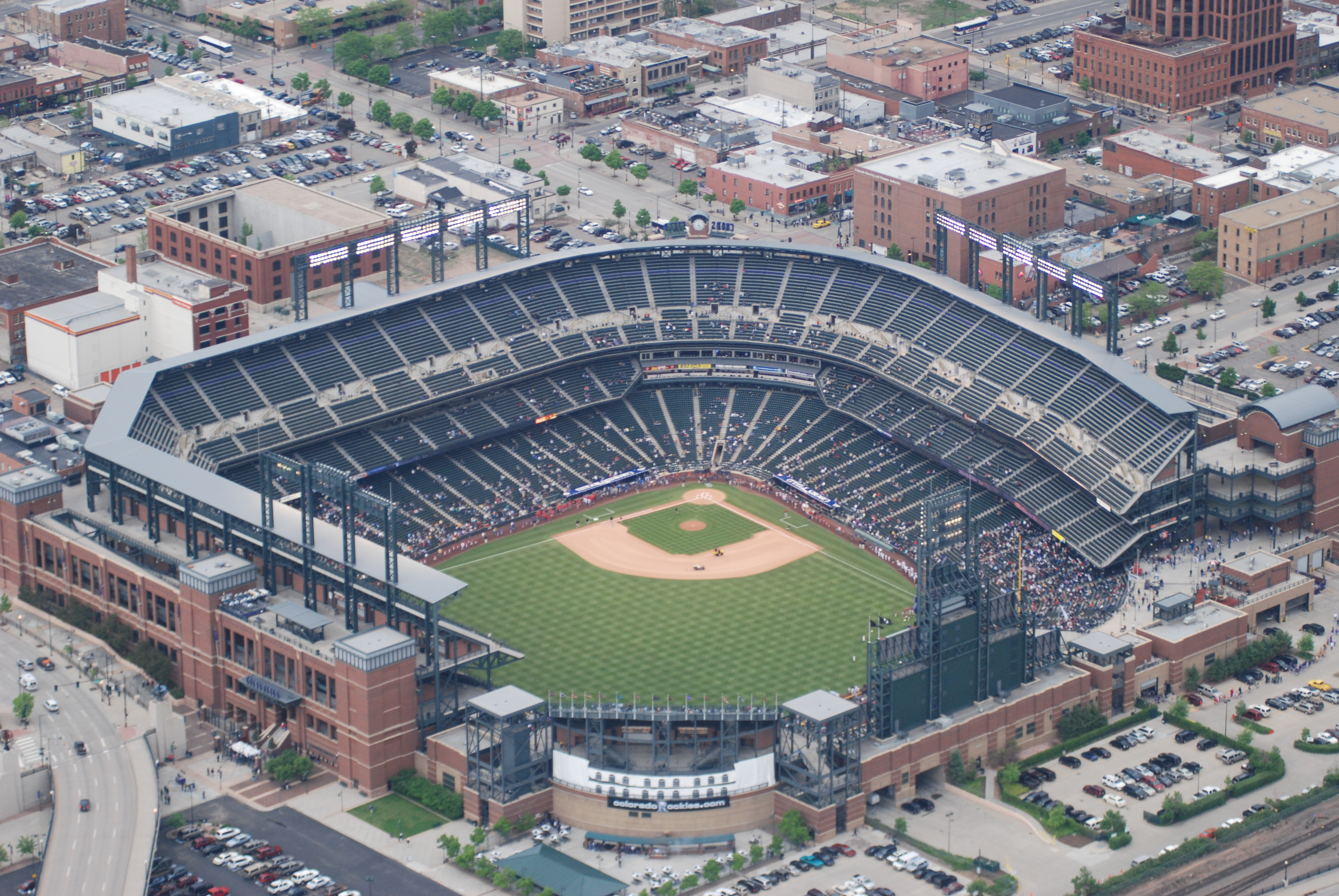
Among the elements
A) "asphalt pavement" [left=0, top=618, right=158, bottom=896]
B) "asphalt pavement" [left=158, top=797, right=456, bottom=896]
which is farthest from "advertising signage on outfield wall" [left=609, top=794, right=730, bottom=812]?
"asphalt pavement" [left=0, top=618, right=158, bottom=896]

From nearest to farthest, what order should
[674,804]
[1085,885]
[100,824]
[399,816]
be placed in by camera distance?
[1085,885], [100,824], [674,804], [399,816]

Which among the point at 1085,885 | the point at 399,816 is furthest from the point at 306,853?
the point at 1085,885

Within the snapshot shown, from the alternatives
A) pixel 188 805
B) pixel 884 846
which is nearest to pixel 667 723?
pixel 884 846

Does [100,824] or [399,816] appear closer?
[100,824]

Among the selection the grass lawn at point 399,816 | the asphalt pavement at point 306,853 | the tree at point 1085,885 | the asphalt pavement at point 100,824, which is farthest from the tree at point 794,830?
the asphalt pavement at point 100,824

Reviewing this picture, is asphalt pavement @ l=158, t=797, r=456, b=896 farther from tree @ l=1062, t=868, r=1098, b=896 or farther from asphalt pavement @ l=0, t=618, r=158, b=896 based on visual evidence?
tree @ l=1062, t=868, r=1098, b=896

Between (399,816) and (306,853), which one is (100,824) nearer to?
(306,853)
